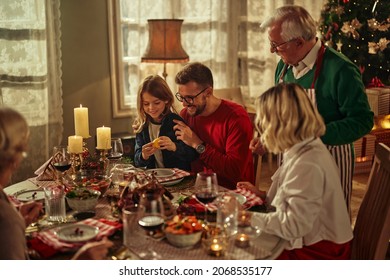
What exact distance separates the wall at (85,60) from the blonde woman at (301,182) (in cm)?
263

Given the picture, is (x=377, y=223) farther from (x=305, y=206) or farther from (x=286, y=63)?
(x=286, y=63)

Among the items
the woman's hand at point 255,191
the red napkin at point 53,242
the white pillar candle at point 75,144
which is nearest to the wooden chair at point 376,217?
the woman's hand at point 255,191

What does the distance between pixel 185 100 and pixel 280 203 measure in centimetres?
92

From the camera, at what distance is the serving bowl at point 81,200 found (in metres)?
1.83

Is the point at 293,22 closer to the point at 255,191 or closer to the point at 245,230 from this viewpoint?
the point at 255,191

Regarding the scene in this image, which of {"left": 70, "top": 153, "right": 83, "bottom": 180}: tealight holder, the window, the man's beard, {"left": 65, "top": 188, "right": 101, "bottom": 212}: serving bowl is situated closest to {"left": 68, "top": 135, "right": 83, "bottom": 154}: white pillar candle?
{"left": 70, "top": 153, "right": 83, "bottom": 180}: tealight holder

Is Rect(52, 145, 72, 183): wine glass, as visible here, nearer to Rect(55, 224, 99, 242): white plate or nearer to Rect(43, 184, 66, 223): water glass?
Rect(43, 184, 66, 223): water glass

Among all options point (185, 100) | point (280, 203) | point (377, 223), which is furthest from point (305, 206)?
point (185, 100)

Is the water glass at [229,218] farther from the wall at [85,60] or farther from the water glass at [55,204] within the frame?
the wall at [85,60]

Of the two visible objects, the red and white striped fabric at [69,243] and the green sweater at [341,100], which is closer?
the red and white striped fabric at [69,243]

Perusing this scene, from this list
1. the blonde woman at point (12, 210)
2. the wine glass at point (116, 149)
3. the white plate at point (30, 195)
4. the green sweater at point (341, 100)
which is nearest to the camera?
the blonde woman at point (12, 210)

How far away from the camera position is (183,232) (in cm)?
Result: 153

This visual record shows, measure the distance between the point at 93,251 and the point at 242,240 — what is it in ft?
1.42

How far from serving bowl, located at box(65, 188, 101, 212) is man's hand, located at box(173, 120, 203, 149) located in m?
0.67
